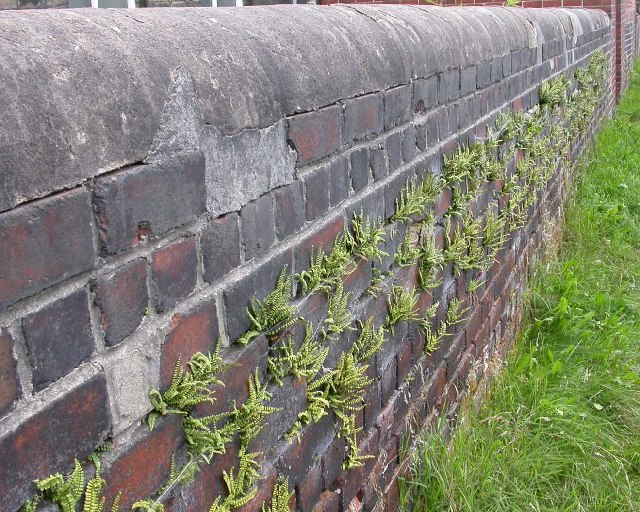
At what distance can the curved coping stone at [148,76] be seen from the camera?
0.91 m

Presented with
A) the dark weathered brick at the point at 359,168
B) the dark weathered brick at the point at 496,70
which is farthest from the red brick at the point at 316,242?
the dark weathered brick at the point at 496,70

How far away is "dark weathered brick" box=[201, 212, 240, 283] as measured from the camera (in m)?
1.26

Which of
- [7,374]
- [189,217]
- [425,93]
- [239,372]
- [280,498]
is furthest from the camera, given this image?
[425,93]

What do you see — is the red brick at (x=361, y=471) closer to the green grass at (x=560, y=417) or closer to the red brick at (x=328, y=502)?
the red brick at (x=328, y=502)

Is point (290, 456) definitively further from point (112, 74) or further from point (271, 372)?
point (112, 74)

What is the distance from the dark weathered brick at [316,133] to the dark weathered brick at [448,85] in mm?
884

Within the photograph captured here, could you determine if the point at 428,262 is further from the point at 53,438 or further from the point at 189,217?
the point at 53,438

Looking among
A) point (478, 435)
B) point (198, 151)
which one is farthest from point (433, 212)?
point (198, 151)

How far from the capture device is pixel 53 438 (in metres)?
0.95

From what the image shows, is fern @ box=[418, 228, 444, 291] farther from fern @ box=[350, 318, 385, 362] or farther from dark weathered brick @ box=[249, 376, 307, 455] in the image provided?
dark weathered brick @ box=[249, 376, 307, 455]

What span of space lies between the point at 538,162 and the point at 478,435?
2.17m

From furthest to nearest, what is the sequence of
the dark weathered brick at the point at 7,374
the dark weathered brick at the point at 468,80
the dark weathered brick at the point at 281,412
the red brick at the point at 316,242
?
the dark weathered brick at the point at 468,80 < the red brick at the point at 316,242 < the dark weathered brick at the point at 281,412 < the dark weathered brick at the point at 7,374

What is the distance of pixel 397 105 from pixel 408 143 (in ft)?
0.51

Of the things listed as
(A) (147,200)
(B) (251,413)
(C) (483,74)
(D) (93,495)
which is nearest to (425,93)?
(C) (483,74)
